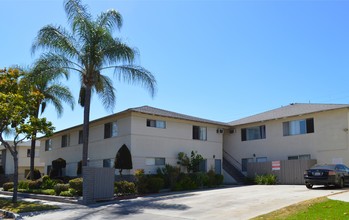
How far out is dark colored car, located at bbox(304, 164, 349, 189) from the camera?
19.4 meters

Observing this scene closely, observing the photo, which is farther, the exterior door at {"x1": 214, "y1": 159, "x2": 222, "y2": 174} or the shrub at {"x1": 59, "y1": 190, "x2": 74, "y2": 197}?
→ the exterior door at {"x1": 214, "y1": 159, "x2": 222, "y2": 174}

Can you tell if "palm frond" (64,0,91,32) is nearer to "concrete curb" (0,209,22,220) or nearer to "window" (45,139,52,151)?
"concrete curb" (0,209,22,220)

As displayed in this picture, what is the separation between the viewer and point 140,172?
78.7 ft

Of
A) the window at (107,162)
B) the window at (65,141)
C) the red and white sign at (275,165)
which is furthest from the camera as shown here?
the window at (65,141)

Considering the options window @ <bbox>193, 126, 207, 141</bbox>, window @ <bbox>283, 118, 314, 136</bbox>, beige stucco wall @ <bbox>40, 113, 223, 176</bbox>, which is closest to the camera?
beige stucco wall @ <bbox>40, 113, 223, 176</bbox>

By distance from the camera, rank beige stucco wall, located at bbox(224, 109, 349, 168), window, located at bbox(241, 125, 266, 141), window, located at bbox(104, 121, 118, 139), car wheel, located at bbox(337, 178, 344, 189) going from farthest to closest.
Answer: window, located at bbox(241, 125, 266, 141) < window, located at bbox(104, 121, 118, 139) < beige stucco wall, located at bbox(224, 109, 349, 168) < car wheel, located at bbox(337, 178, 344, 189)

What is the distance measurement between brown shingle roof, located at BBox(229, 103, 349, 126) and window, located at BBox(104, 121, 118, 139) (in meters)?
11.0

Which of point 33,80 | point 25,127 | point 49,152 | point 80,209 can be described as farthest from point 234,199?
point 49,152

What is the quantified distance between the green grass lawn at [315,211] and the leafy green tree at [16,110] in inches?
528

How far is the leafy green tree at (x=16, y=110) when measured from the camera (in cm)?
1970

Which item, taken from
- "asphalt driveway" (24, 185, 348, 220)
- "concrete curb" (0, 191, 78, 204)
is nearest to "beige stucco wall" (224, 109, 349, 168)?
"asphalt driveway" (24, 185, 348, 220)

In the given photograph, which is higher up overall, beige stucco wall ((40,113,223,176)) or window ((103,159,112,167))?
beige stucco wall ((40,113,223,176))

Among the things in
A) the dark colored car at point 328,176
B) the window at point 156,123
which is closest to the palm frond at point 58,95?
the window at point 156,123

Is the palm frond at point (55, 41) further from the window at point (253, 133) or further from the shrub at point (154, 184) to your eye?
the window at point (253, 133)
